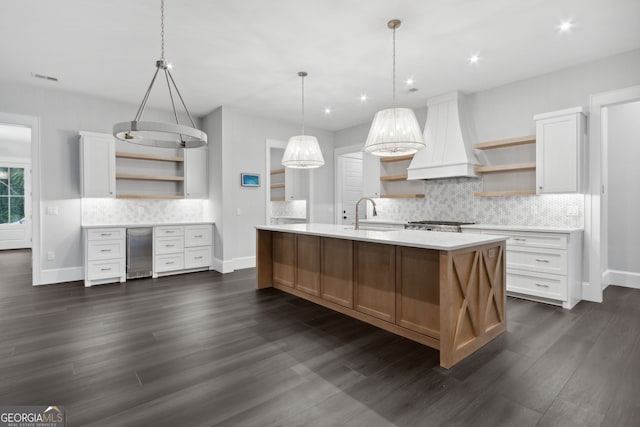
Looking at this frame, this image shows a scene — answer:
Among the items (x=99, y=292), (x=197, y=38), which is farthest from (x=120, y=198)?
(x=197, y=38)

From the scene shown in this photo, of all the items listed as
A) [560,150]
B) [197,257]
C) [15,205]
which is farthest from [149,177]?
[15,205]

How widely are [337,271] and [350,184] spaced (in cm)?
447

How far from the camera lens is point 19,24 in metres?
3.14

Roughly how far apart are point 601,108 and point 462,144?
5.21ft

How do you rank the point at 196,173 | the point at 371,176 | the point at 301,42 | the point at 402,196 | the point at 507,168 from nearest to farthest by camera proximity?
1. the point at 301,42
2. the point at 507,168
3. the point at 402,196
4. the point at 196,173
5. the point at 371,176

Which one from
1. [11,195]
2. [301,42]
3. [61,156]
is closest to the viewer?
[301,42]

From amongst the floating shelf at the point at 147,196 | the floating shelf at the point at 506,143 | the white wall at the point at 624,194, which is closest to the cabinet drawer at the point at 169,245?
the floating shelf at the point at 147,196

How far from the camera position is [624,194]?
4.80 meters

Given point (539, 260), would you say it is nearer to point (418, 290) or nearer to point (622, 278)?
point (622, 278)

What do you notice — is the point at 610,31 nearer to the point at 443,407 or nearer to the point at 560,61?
the point at 560,61

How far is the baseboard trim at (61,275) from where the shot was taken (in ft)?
16.1

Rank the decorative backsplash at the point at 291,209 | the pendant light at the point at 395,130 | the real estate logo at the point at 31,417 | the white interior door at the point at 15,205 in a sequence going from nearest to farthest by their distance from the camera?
the real estate logo at the point at 31,417 < the pendant light at the point at 395,130 < the decorative backsplash at the point at 291,209 < the white interior door at the point at 15,205

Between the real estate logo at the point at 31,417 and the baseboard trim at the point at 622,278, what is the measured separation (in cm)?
615

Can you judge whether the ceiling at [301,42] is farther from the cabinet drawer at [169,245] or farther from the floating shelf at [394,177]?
the cabinet drawer at [169,245]
